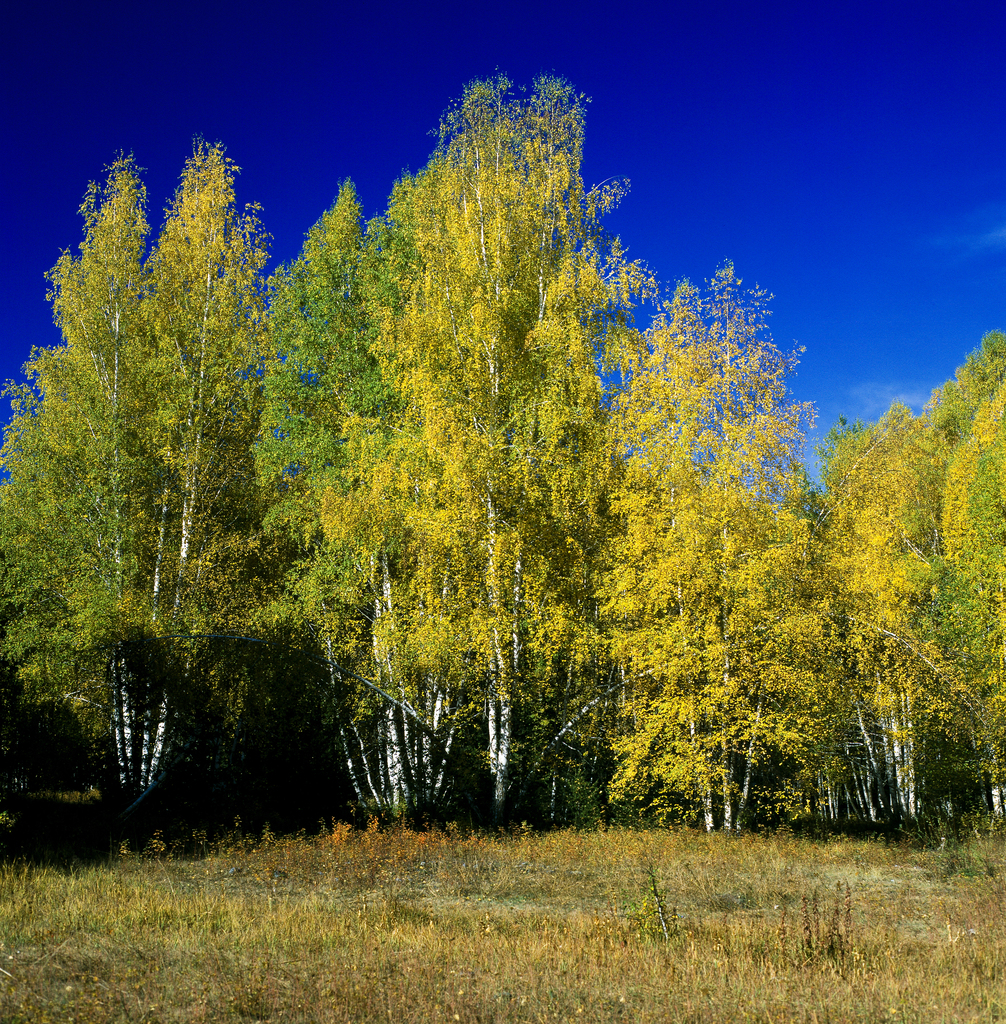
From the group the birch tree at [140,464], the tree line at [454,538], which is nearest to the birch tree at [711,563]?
the tree line at [454,538]

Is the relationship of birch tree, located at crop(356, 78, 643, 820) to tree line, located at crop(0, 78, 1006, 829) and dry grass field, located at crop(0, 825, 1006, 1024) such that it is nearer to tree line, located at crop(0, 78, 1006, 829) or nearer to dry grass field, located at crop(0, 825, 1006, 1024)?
tree line, located at crop(0, 78, 1006, 829)

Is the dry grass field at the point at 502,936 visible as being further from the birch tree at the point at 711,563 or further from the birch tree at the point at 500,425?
the birch tree at the point at 500,425

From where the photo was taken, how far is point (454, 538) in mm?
13102

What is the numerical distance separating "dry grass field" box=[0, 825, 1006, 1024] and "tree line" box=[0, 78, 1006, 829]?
2.57 meters

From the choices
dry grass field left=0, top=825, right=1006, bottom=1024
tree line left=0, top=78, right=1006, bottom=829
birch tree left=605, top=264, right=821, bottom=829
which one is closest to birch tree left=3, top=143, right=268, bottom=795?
tree line left=0, top=78, right=1006, bottom=829

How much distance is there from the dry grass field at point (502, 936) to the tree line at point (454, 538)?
2.57 metres

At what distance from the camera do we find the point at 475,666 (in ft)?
44.7

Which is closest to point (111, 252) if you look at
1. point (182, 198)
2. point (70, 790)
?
point (182, 198)

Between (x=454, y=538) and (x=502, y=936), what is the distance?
7.06 m

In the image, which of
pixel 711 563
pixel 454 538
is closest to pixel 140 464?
pixel 454 538

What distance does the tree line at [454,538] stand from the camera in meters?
12.8

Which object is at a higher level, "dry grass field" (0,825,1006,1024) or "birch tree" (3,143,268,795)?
"birch tree" (3,143,268,795)

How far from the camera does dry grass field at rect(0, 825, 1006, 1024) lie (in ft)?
17.1

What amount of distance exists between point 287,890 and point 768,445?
31.0 feet
